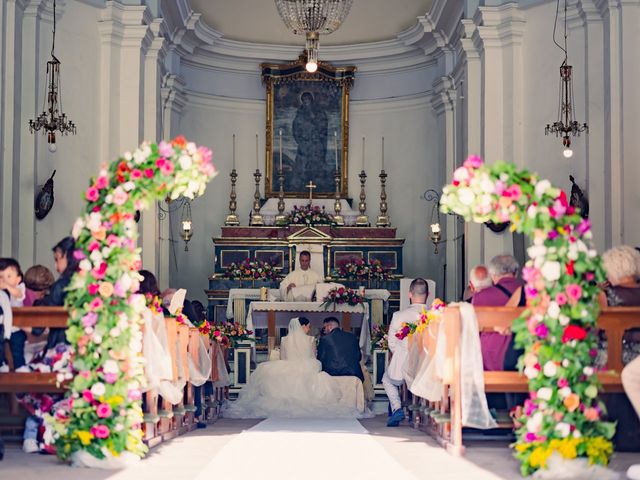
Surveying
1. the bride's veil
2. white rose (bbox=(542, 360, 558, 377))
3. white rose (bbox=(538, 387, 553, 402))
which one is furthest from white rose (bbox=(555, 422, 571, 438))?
the bride's veil

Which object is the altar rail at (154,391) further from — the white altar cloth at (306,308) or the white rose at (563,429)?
the white altar cloth at (306,308)

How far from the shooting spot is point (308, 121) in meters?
22.3

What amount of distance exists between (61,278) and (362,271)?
36.0 feet

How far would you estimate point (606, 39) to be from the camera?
551 inches

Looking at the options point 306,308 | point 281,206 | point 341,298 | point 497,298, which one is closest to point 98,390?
point 497,298

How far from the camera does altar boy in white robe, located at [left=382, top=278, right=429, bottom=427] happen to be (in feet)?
39.2

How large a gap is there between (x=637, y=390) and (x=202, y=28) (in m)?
15.3

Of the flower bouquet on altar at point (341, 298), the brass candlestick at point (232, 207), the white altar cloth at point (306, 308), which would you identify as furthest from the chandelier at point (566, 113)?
the brass candlestick at point (232, 207)

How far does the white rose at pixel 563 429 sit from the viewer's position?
23.4 ft

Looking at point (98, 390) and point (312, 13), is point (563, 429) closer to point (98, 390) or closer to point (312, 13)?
point (98, 390)

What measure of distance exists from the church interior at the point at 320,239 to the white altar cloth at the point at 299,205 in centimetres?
8

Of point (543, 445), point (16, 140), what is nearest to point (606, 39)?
point (16, 140)

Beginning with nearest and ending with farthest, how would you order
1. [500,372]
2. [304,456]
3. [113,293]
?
[113,293] < [304,456] < [500,372]

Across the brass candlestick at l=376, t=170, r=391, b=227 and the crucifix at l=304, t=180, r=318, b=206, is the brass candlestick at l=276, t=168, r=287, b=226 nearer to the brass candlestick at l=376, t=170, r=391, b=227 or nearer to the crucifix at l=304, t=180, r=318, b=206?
the crucifix at l=304, t=180, r=318, b=206
